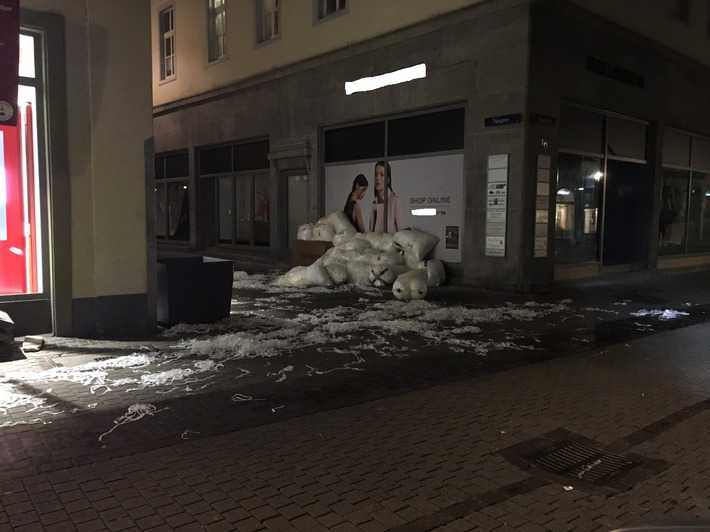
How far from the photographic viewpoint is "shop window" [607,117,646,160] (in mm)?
14383

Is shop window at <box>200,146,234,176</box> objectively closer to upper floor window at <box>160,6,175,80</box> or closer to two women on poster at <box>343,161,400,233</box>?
upper floor window at <box>160,6,175,80</box>

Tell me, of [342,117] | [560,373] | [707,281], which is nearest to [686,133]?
[707,281]

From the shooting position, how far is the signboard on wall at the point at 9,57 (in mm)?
6457

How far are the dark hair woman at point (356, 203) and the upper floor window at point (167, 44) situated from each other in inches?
429

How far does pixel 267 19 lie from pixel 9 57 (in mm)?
12553

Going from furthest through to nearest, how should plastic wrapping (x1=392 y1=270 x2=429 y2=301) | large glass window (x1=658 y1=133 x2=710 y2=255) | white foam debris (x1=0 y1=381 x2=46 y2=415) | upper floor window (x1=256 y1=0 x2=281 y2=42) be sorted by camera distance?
upper floor window (x1=256 y1=0 x2=281 y2=42), large glass window (x1=658 y1=133 x2=710 y2=255), plastic wrapping (x1=392 y1=270 x2=429 y2=301), white foam debris (x1=0 y1=381 x2=46 y2=415)

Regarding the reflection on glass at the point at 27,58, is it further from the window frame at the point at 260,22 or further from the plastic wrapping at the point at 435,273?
the window frame at the point at 260,22

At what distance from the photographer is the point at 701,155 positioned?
18.2 meters

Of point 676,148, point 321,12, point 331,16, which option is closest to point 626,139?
point 676,148

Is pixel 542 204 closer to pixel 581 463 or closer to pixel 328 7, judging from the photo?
pixel 328 7

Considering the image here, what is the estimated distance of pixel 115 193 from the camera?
7457mm

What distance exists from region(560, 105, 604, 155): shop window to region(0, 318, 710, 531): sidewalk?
8573 mm

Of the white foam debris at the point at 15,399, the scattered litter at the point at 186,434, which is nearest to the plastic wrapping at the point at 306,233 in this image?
the white foam debris at the point at 15,399

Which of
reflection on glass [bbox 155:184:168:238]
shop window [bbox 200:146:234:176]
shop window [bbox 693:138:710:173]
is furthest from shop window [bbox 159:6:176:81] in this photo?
shop window [bbox 693:138:710:173]
